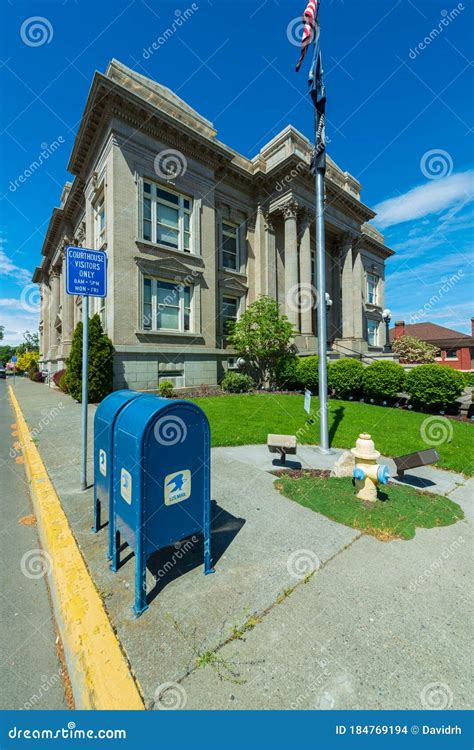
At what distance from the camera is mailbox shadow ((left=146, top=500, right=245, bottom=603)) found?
2884 millimetres

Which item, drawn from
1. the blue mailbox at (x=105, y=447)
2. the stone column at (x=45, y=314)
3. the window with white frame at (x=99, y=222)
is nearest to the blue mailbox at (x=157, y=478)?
the blue mailbox at (x=105, y=447)

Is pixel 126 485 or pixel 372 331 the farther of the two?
pixel 372 331

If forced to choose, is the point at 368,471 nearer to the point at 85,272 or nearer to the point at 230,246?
the point at 85,272

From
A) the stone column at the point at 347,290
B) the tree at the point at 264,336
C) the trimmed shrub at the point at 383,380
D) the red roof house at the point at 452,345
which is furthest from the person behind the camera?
the red roof house at the point at 452,345

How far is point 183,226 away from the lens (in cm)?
1678

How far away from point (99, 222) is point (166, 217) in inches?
153

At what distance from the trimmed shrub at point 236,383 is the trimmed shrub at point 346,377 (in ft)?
15.5

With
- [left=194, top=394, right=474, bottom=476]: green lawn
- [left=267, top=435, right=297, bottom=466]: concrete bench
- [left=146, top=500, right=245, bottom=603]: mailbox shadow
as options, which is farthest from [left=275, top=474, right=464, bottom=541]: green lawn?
[left=194, top=394, right=474, bottom=476]: green lawn

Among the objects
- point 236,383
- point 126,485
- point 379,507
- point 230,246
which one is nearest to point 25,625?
point 126,485

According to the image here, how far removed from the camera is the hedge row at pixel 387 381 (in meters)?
10.6

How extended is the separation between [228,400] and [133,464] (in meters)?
10.8

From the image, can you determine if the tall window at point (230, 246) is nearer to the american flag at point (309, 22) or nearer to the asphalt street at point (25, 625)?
the american flag at point (309, 22)

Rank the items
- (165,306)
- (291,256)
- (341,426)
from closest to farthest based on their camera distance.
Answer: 1. (341,426)
2. (165,306)
3. (291,256)

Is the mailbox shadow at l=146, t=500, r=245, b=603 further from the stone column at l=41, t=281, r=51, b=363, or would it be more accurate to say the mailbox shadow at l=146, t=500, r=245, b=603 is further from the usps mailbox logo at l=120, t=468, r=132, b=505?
the stone column at l=41, t=281, r=51, b=363
